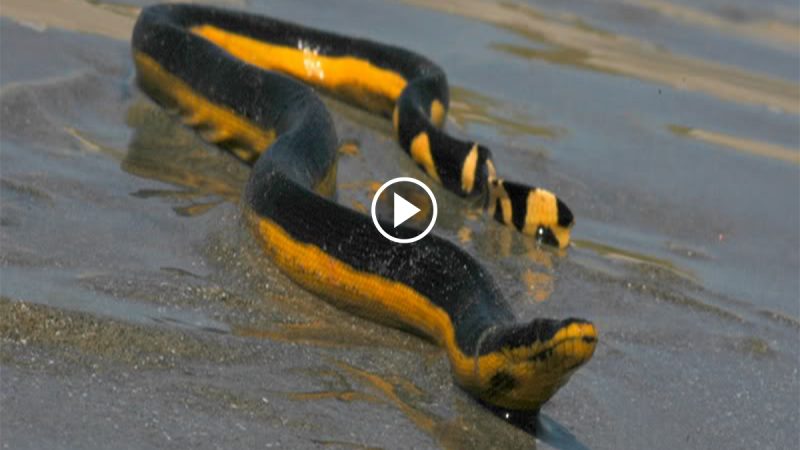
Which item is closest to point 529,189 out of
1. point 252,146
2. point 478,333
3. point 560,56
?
point 252,146

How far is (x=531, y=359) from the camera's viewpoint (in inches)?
154

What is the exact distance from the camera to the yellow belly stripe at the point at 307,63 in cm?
723

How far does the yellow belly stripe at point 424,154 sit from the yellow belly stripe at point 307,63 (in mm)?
777

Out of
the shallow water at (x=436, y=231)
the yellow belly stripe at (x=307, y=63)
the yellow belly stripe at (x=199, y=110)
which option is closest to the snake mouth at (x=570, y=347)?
the shallow water at (x=436, y=231)

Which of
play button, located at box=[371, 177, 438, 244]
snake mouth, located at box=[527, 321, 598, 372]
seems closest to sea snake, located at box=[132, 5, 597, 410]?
snake mouth, located at box=[527, 321, 598, 372]

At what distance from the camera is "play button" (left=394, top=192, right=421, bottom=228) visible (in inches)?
229

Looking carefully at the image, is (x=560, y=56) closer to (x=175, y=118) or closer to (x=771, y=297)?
(x=175, y=118)

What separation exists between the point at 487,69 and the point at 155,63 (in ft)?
6.17

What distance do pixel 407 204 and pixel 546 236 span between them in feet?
1.81

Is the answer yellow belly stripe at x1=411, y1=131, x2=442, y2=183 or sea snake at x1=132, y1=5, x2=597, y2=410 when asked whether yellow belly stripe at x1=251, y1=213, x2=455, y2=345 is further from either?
yellow belly stripe at x1=411, y1=131, x2=442, y2=183

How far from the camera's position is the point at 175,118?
21.3ft

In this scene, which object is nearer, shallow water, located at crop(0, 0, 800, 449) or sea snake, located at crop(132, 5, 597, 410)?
shallow water, located at crop(0, 0, 800, 449)

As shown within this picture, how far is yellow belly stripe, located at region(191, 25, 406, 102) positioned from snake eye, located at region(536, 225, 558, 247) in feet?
5.56

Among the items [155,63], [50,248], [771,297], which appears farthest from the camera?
[155,63]
